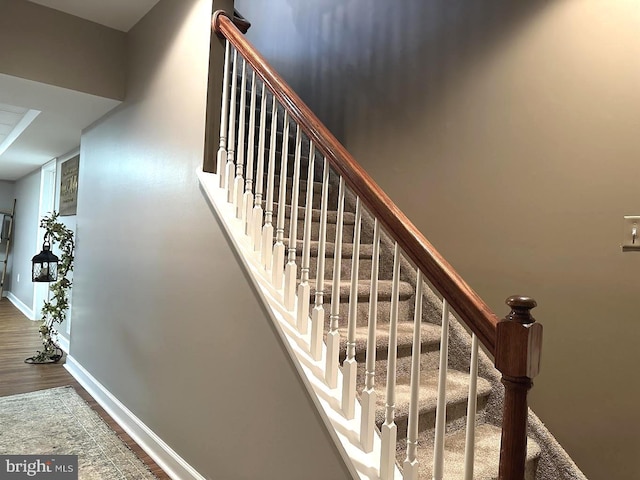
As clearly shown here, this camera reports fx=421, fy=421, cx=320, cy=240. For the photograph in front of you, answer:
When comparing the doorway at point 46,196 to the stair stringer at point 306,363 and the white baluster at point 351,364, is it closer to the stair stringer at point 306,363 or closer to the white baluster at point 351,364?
the stair stringer at point 306,363

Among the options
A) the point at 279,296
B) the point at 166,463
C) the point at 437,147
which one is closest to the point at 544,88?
the point at 437,147

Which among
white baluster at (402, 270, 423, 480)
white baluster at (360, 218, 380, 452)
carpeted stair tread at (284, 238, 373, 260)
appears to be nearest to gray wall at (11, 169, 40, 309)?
carpeted stair tread at (284, 238, 373, 260)

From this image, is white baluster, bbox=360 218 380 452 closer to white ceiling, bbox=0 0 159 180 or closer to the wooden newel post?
the wooden newel post

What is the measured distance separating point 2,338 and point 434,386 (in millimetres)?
5274

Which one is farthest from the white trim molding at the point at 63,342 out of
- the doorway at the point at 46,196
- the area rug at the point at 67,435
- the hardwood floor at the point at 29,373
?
the area rug at the point at 67,435

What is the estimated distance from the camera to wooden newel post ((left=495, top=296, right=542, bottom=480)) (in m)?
0.94

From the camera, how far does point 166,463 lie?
7.53 ft

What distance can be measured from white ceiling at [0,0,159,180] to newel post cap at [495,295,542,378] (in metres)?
2.72

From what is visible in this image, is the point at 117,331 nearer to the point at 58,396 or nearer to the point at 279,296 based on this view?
the point at 58,396

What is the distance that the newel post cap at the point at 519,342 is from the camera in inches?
36.9

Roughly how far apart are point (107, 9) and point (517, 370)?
307 cm

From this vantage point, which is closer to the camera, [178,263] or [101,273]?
[178,263]

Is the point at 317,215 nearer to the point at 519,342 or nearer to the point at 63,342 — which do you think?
the point at 519,342

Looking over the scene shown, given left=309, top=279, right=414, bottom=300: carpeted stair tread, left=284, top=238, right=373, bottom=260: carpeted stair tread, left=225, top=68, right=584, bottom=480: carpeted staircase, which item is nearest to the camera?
left=225, top=68, right=584, bottom=480: carpeted staircase
